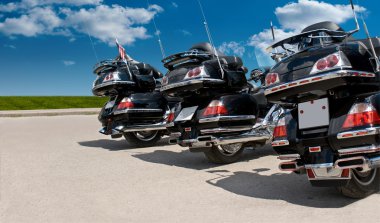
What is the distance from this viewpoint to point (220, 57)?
20.6 ft

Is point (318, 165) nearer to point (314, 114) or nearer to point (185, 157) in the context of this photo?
point (314, 114)

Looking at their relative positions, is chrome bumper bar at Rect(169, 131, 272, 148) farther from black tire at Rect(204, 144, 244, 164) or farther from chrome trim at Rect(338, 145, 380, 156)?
chrome trim at Rect(338, 145, 380, 156)

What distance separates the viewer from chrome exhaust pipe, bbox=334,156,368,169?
338cm

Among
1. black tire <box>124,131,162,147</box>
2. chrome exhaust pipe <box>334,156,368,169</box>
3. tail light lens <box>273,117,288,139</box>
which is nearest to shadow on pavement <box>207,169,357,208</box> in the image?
chrome exhaust pipe <box>334,156,368,169</box>

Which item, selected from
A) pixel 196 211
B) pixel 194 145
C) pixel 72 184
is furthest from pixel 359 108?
pixel 72 184

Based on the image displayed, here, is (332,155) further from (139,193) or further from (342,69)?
(139,193)

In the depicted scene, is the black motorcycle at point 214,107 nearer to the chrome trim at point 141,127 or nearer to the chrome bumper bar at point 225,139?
the chrome bumper bar at point 225,139

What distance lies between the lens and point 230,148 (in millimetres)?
6184

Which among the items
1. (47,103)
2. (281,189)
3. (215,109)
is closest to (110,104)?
(215,109)

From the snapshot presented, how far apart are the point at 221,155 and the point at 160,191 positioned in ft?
5.30

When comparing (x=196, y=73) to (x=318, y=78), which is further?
(x=196, y=73)

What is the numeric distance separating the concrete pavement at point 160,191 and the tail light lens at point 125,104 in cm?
94

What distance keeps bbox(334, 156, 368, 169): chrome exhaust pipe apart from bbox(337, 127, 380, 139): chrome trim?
180 mm

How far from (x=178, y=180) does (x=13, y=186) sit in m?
1.92
